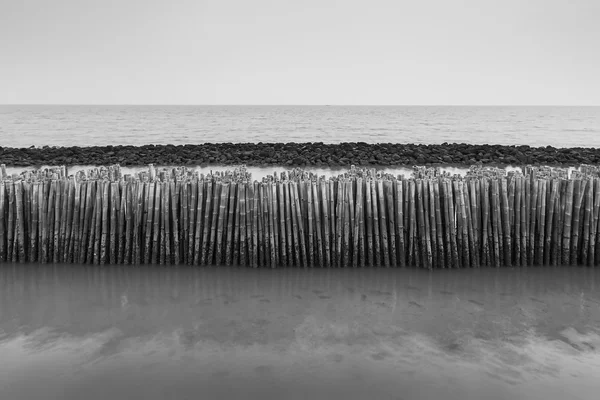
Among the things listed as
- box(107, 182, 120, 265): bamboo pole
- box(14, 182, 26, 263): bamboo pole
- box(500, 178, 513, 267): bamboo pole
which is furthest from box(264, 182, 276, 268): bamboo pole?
box(14, 182, 26, 263): bamboo pole

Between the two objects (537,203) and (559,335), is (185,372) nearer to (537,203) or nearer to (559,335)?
(559,335)

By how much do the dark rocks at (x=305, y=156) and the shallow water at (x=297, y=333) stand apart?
41.5ft

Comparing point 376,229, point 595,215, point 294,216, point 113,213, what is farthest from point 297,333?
point 595,215

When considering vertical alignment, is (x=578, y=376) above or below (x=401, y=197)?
below

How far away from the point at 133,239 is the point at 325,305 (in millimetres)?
3466

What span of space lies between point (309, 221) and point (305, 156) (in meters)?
13.5

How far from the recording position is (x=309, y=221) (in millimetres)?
7930

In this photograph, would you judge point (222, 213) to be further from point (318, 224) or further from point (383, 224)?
point (383, 224)

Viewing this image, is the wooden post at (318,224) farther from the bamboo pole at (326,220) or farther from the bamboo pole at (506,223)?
the bamboo pole at (506,223)

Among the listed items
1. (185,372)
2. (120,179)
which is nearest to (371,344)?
(185,372)

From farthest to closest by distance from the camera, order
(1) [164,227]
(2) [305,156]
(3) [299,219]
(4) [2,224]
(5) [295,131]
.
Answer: (5) [295,131] < (2) [305,156] < (4) [2,224] < (1) [164,227] < (3) [299,219]

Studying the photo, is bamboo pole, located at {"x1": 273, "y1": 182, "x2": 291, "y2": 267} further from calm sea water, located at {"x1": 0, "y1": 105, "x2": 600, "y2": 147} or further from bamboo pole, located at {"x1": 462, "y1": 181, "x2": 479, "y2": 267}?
calm sea water, located at {"x1": 0, "y1": 105, "x2": 600, "y2": 147}

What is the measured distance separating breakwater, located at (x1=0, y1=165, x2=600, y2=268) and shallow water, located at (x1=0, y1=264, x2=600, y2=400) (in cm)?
29

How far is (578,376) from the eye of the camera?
5.16 metres
